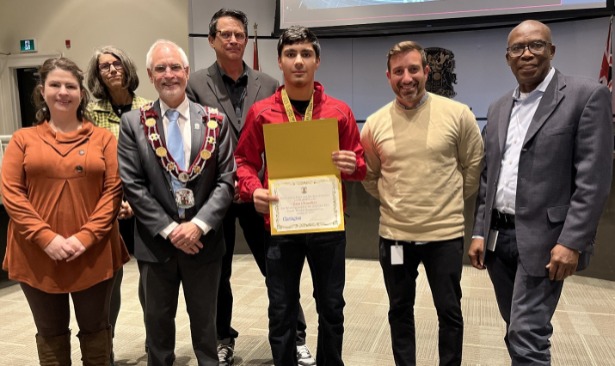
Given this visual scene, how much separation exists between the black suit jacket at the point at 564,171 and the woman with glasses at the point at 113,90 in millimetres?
1978

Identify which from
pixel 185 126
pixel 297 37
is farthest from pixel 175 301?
pixel 297 37

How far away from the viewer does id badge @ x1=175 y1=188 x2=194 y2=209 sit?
6.47 feet

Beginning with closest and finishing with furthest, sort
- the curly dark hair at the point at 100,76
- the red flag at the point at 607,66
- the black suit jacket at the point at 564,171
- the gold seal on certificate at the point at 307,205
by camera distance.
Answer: the black suit jacket at the point at 564,171, the gold seal on certificate at the point at 307,205, the curly dark hair at the point at 100,76, the red flag at the point at 607,66

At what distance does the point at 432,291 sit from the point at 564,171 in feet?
2.50

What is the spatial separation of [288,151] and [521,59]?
0.98 m

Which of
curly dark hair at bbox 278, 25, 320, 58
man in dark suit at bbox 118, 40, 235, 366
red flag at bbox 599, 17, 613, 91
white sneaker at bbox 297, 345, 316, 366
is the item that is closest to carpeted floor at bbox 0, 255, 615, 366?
white sneaker at bbox 297, 345, 316, 366

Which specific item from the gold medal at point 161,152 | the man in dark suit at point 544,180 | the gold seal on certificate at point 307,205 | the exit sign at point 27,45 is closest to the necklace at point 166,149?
the gold medal at point 161,152

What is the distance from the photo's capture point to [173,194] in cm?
198

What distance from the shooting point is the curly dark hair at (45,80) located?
6.63 feet

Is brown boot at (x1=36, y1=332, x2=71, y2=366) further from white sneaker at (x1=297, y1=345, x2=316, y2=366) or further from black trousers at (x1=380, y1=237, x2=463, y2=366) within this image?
black trousers at (x1=380, y1=237, x2=463, y2=366)

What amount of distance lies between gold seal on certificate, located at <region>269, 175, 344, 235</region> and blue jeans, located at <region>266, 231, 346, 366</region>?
8 centimetres

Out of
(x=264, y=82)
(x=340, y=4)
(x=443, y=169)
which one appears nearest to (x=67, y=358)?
(x=264, y=82)

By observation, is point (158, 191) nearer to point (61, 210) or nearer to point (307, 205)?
point (61, 210)

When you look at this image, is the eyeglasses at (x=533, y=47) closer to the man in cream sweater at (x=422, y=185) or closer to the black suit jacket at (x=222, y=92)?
the man in cream sweater at (x=422, y=185)
